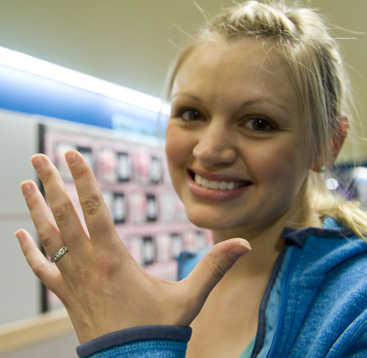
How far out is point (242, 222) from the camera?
31.7 inches

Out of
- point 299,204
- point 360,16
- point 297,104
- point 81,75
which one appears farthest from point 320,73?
point 81,75

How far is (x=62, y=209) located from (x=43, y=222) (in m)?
0.06

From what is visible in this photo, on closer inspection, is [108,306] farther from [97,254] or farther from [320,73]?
[320,73]

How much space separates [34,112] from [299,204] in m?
2.00

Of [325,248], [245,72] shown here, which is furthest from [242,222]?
[245,72]

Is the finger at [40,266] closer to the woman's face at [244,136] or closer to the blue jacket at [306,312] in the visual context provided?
the blue jacket at [306,312]

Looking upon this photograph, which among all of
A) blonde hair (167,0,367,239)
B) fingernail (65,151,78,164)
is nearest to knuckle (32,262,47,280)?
fingernail (65,151,78,164)

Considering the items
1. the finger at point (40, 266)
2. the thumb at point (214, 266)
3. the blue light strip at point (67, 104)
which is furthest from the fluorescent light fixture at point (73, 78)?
the thumb at point (214, 266)

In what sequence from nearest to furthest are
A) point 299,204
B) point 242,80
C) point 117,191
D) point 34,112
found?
point 242,80, point 299,204, point 34,112, point 117,191

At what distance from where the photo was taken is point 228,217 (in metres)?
0.80

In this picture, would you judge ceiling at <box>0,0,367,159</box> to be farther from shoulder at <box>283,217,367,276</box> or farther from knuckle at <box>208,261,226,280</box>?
knuckle at <box>208,261,226,280</box>

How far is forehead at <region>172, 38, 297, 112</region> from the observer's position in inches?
30.3

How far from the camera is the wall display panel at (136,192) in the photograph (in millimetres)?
2385

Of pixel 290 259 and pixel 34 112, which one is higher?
pixel 34 112
